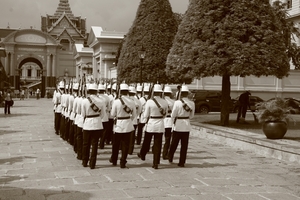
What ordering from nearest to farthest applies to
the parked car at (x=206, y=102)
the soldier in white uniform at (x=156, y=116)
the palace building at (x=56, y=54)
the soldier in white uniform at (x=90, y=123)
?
the soldier in white uniform at (x=90, y=123) < the soldier in white uniform at (x=156, y=116) < the parked car at (x=206, y=102) < the palace building at (x=56, y=54)

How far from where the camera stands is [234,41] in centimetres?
1703

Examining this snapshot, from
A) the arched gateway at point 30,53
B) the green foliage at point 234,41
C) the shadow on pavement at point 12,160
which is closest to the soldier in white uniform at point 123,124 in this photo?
the shadow on pavement at point 12,160

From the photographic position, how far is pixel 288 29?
34.8 metres

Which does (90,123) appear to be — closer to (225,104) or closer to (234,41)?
(234,41)

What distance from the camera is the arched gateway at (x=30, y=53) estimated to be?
85.8 m

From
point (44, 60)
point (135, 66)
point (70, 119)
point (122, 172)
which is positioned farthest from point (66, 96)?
point (44, 60)

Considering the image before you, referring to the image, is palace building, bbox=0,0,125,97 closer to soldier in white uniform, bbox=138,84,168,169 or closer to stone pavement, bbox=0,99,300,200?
stone pavement, bbox=0,99,300,200

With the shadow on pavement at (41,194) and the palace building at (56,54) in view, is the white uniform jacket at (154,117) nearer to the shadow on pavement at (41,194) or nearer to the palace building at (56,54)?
the shadow on pavement at (41,194)

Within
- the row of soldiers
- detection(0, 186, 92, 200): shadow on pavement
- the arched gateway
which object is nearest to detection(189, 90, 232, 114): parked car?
the row of soldiers

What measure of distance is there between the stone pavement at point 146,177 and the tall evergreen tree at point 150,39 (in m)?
17.4

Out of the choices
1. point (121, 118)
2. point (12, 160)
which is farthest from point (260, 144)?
point (12, 160)

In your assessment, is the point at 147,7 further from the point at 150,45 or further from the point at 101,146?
the point at 101,146

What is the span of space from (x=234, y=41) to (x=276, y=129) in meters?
5.31

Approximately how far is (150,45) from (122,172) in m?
21.3
